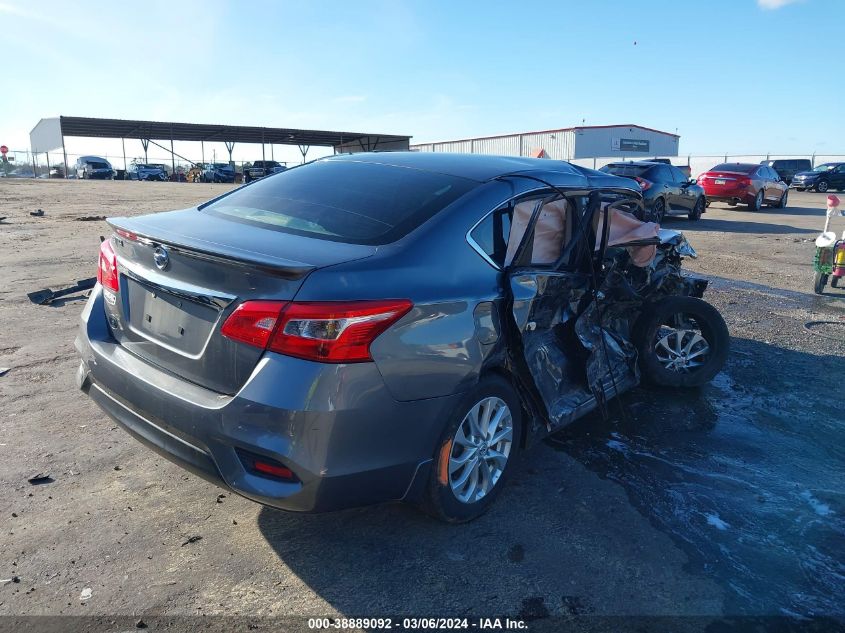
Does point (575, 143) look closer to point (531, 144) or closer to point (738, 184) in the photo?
point (531, 144)

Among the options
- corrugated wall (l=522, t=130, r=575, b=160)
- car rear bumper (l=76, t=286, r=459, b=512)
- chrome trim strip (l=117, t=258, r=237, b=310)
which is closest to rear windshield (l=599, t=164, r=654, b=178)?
car rear bumper (l=76, t=286, r=459, b=512)

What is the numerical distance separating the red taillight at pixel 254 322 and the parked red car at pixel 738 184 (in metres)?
21.1

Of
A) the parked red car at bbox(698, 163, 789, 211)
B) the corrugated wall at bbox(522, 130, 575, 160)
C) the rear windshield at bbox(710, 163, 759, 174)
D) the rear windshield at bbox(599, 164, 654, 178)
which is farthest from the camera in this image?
the corrugated wall at bbox(522, 130, 575, 160)

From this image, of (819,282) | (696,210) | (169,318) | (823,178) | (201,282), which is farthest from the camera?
(823,178)

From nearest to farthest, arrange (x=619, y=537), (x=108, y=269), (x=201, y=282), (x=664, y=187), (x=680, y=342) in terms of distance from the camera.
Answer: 1. (x=201, y=282)
2. (x=619, y=537)
3. (x=108, y=269)
4. (x=680, y=342)
5. (x=664, y=187)

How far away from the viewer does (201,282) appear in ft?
8.71

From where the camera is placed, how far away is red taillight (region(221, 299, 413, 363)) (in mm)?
2416

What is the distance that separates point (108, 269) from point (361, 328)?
1.66 meters

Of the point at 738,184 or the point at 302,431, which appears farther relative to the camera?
the point at 738,184

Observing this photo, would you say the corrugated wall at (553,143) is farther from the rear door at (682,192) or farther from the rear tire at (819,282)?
the rear tire at (819,282)

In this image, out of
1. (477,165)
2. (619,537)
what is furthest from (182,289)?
(619,537)

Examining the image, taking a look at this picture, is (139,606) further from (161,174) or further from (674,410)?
(161,174)

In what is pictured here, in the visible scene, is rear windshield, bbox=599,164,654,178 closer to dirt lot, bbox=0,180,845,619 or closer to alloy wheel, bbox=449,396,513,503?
dirt lot, bbox=0,180,845,619

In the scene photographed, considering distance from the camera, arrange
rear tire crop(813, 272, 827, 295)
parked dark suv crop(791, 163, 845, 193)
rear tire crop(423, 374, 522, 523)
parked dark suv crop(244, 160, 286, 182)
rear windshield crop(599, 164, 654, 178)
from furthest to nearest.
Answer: parked dark suv crop(244, 160, 286, 182), parked dark suv crop(791, 163, 845, 193), rear windshield crop(599, 164, 654, 178), rear tire crop(813, 272, 827, 295), rear tire crop(423, 374, 522, 523)
